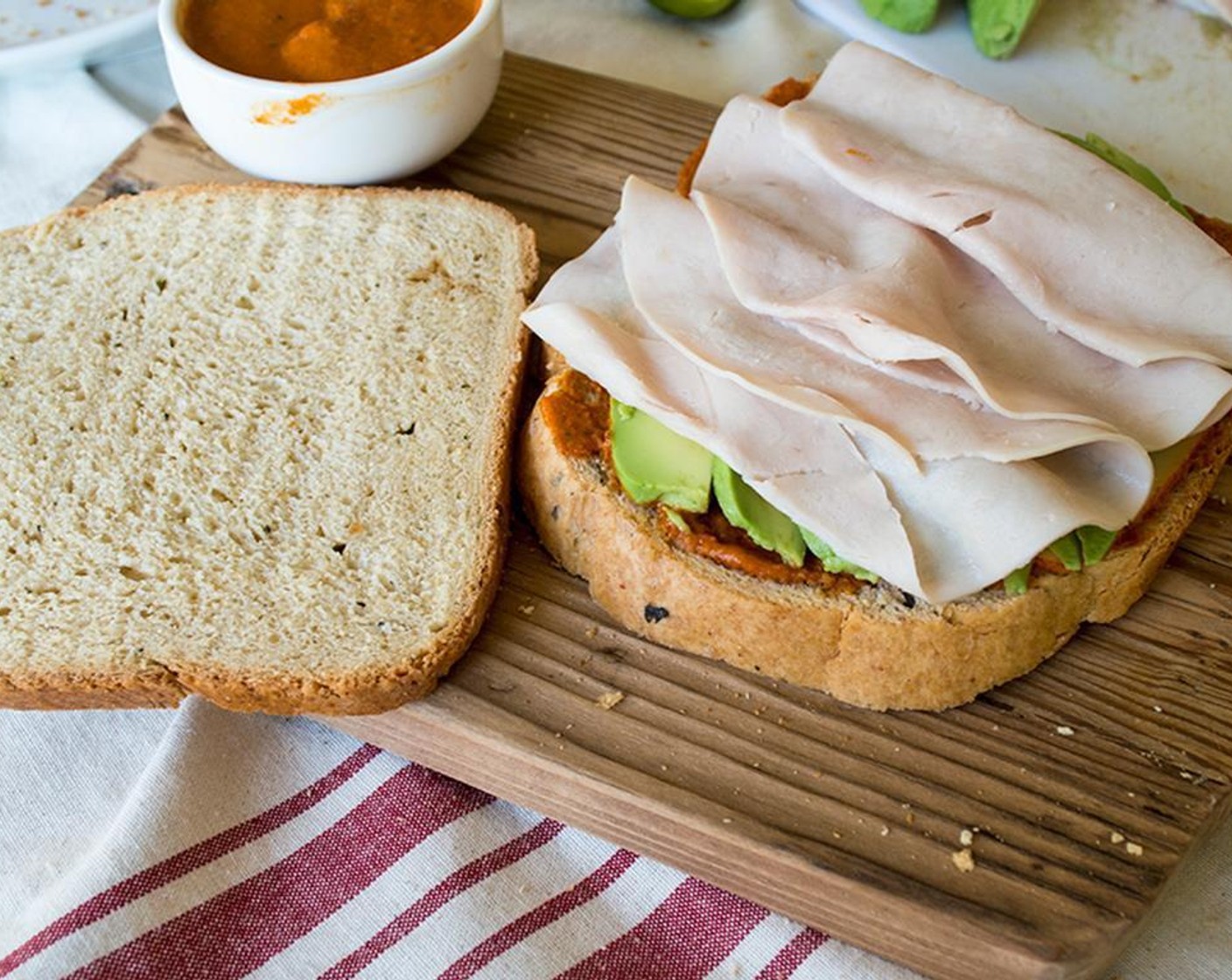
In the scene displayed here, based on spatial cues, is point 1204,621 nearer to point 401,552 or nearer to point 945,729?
point 945,729

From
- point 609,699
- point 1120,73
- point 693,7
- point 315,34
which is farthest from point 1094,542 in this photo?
point 693,7

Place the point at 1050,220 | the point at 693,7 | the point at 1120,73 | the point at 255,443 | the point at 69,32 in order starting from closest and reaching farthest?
the point at 1050,220 → the point at 255,443 → the point at 69,32 → the point at 1120,73 → the point at 693,7

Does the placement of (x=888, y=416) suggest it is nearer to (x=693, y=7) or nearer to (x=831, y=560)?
(x=831, y=560)

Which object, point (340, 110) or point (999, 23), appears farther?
point (999, 23)

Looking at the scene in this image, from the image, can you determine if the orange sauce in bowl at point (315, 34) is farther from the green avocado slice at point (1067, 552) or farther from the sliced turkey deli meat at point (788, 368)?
the green avocado slice at point (1067, 552)

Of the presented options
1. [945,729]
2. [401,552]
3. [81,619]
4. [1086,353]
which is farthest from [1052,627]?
[81,619]

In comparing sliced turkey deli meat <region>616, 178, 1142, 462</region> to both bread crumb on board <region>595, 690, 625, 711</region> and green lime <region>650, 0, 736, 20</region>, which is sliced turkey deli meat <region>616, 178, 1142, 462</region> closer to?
bread crumb on board <region>595, 690, 625, 711</region>
